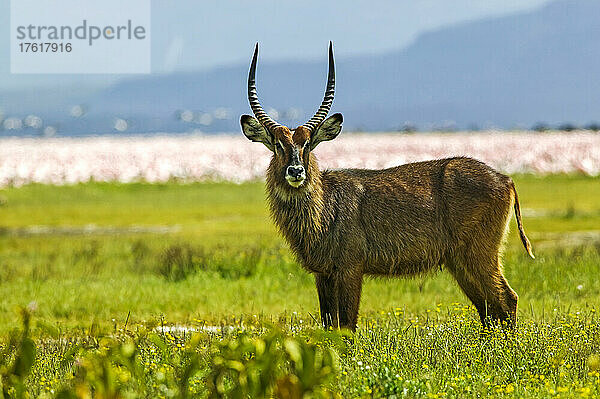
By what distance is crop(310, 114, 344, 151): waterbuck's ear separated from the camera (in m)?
8.59

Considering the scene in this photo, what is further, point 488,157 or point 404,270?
point 488,157

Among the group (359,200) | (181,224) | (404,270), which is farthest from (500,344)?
(181,224)

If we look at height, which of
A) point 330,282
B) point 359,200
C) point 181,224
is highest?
point 359,200

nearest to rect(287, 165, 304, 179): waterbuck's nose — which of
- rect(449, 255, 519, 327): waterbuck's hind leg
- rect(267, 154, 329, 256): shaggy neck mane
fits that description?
rect(267, 154, 329, 256): shaggy neck mane

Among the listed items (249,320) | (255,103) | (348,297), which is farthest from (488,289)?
(255,103)

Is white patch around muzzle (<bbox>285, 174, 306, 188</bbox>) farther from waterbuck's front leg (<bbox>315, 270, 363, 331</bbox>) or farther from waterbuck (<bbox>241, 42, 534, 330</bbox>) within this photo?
waterbuck's front leg (<bbox>315, 270, 363, 331</bbox>)

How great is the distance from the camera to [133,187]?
34.5 metres

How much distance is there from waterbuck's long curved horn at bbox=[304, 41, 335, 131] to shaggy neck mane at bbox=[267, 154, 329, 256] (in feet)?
1.22

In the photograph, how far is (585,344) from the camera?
25.8 ft

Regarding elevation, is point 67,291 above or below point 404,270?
below

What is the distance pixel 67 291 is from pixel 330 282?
17.5ft

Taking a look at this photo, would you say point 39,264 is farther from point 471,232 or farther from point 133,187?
point 133,187

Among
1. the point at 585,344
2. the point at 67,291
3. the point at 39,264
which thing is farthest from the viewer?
A: the point at 39,264

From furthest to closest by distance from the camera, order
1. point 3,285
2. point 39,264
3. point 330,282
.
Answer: point 39,264 < point 3,285 < point 330,282
